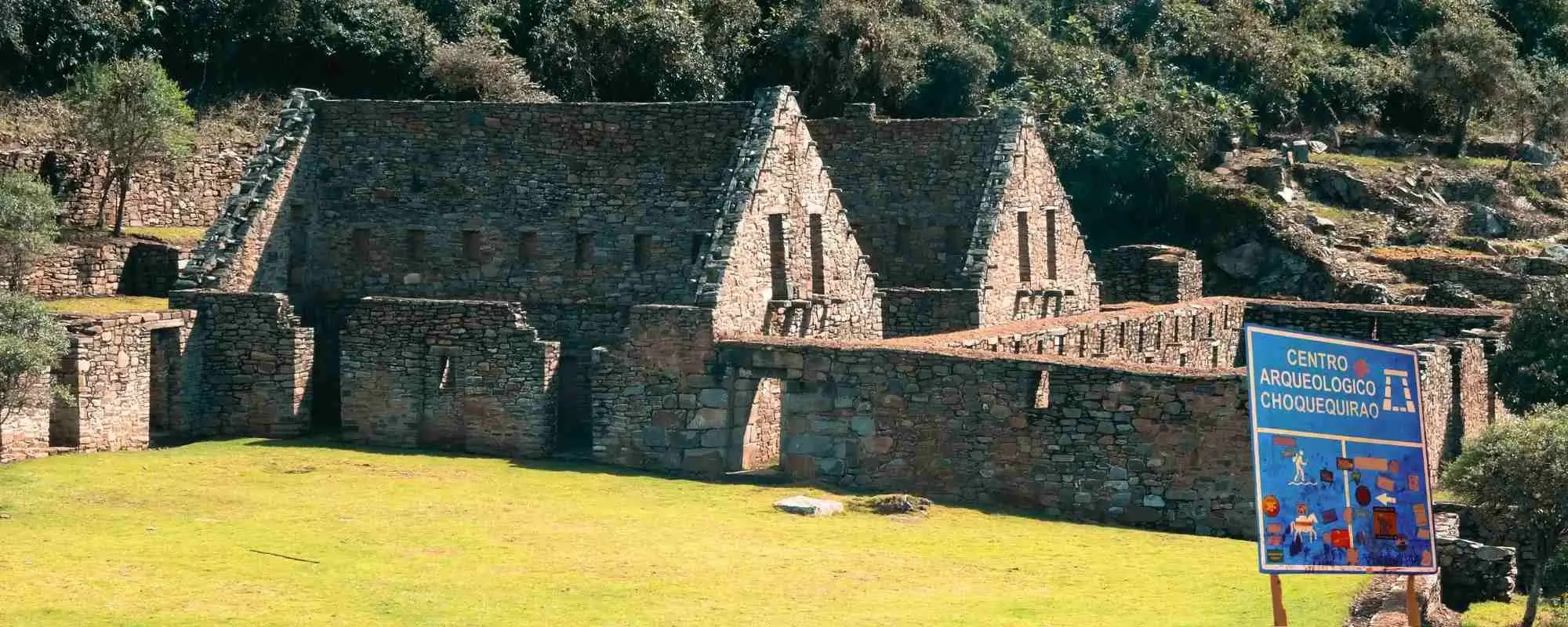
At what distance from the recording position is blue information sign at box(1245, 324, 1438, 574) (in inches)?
679

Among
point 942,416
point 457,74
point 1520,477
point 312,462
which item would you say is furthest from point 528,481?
point 457,74

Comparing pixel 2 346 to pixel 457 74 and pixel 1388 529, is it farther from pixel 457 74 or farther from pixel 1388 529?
pixel 457 74

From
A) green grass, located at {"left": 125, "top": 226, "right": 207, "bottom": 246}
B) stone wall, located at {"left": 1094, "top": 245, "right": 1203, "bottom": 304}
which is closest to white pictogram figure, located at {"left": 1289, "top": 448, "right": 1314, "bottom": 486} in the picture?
green grass, located at {"left": 125, "top": 226, "right": 207, "bottom": 246}

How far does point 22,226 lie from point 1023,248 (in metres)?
17.2

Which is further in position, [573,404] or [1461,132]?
[1461,132]

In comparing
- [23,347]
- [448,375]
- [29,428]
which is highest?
[23,347]

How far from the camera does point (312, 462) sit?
31.1 meters

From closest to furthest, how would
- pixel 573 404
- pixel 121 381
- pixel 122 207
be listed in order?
1. pixel 121 381
2. pixel 573 404
3. pixel 122 207

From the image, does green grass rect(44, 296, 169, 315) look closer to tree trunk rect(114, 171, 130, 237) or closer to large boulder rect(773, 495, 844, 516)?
tree trunk rect(114, 171, 130, 237)

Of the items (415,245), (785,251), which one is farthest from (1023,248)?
(415,245)

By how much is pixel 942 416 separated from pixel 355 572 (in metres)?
8.23

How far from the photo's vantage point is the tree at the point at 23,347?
28.3m

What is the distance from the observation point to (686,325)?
100ft

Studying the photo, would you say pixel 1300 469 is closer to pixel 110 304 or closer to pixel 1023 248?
pixel 1023 248
